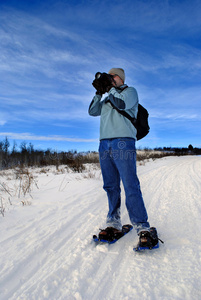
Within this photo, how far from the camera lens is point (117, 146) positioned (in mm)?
2096

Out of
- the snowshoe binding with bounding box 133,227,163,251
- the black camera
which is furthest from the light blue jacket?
the snowshoe binding with bounding box 133,227,163,251

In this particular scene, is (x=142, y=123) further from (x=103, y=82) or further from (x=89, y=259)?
(x=89, y=259)

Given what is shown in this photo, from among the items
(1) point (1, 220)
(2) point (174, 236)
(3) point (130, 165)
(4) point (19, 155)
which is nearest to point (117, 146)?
(3) point (130, 165)

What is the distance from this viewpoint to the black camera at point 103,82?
2.16 meters

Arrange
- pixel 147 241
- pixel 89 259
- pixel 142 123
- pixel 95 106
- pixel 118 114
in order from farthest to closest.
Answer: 1. pixel 95 106
2. pixel 142 123
3. pixel 118 114
4. pixel 147 241
5. pixel 89 259

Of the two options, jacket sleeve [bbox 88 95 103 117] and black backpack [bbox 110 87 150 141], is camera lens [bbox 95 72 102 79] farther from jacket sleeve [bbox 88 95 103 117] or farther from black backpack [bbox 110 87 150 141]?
black backpack [bbox 110 87 150 141]

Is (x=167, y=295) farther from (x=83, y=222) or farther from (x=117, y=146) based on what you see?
(x=83, y=222)

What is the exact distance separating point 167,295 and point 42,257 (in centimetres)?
111

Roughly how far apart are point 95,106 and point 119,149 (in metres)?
0.70

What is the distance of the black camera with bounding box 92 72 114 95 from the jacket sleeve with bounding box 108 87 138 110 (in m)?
0.15

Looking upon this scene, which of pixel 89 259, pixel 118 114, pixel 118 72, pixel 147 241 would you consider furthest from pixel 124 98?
pixel 89 259

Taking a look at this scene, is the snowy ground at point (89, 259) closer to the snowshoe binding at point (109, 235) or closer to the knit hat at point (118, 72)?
the snowshoe binding at point (109, 235)

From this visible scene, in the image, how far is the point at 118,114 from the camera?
2.15 m

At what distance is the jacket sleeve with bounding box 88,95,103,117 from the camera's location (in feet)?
7.75
